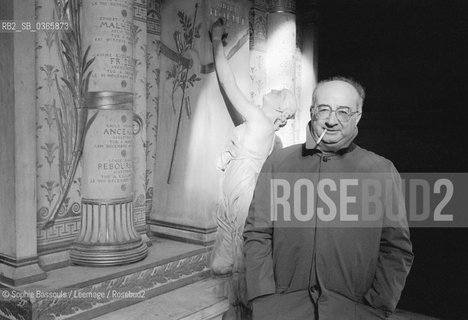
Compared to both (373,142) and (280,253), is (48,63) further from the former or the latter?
(373,142)

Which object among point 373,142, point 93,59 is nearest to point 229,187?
point 93,59

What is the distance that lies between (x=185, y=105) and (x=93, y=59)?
0.99 m

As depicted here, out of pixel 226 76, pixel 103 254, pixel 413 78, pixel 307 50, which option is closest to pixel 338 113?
pixel 103 254

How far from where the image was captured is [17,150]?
2.72 metres

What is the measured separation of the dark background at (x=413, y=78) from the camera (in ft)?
18.1

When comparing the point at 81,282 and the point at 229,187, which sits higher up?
the point at 229,187

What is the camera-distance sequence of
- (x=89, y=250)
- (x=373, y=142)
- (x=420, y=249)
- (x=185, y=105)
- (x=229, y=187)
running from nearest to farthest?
(x=89, y=250)
(x=229, y=187)
(x=185, y=105)
(x=420, y=249)
(x=373, y=142)

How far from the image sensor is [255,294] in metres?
1.69

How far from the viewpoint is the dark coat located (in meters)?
1.63

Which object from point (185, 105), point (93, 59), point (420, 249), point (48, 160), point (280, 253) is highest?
point (93, 59)

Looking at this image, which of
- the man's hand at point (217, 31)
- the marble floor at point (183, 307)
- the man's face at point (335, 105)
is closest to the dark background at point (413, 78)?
the man's hand at point (217, 31)

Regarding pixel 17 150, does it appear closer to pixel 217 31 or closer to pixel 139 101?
pixel 139 101

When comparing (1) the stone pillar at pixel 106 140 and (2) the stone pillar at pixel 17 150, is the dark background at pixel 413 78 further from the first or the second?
(2) the stone pillar at pixel 17 150

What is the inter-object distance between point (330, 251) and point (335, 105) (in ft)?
1.79
